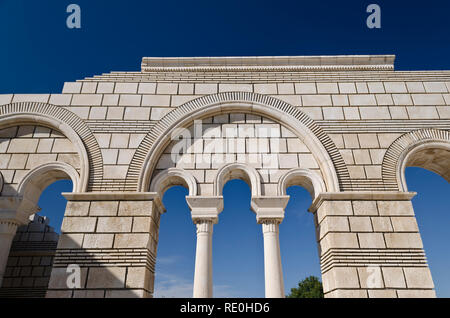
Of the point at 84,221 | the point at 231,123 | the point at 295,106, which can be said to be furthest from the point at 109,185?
the point at 295,106

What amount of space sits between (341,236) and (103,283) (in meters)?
5.74

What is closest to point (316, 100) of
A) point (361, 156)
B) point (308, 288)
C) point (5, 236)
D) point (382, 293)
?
point (361, 156)

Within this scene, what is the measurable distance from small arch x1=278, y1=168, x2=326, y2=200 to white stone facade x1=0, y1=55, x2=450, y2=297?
0.10 ft

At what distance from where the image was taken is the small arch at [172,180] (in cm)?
795

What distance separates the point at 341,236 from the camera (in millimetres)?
7188

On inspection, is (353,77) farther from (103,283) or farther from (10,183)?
(10,183)

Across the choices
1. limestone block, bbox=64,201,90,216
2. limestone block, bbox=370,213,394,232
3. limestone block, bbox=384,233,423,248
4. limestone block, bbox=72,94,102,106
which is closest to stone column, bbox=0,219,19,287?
limestone block, bbox=64,201,90,216

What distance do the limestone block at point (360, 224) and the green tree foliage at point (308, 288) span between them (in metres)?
40.5

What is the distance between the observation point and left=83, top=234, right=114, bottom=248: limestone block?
23.6ft

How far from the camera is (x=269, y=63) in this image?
10.0 metres

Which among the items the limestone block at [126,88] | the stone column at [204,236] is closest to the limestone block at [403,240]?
the stone column at [204,236]

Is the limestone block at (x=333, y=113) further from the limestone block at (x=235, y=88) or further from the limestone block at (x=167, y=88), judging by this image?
the limestone block at (x=167, y=88)

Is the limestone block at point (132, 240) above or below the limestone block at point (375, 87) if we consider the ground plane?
below

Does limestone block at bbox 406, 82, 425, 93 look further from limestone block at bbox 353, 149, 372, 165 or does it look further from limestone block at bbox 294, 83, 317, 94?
limestone block at bbox 294, 83, 317, 94
